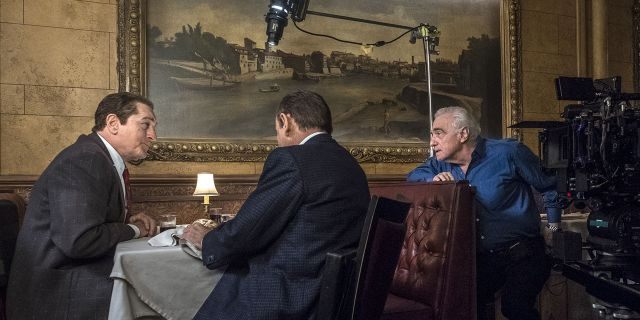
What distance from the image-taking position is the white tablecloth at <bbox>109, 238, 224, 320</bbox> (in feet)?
6.22

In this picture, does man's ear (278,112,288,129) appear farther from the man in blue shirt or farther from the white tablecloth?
the man in blue shirt

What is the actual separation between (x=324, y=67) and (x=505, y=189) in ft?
7.84

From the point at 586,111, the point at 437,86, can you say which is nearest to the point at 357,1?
the point at 437,86

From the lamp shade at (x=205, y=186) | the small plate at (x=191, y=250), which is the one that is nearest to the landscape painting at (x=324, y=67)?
the lamp shade at (x=205, y=186)

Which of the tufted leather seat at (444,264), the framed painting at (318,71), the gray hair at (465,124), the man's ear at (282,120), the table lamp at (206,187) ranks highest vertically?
the framed painting at (318,71)

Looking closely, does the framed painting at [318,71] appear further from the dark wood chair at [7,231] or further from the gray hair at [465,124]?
the gray hair at [465,124]

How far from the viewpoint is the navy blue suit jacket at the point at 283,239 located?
179 cm

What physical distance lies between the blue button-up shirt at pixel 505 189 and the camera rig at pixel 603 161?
244 mm

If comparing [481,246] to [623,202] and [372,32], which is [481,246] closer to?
[623,202]

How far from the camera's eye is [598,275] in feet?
7.81

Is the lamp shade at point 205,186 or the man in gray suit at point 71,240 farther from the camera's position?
the lamp shade at point 205,186

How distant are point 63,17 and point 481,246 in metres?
3.49

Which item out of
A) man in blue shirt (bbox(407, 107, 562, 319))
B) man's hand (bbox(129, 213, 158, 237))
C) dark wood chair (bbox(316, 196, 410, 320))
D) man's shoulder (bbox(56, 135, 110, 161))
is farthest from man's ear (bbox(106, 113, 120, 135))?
man in blue shirt (bbox(407, 107, 562, 319))

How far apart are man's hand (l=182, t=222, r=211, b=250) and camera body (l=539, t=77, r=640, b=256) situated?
1741 millimetres
